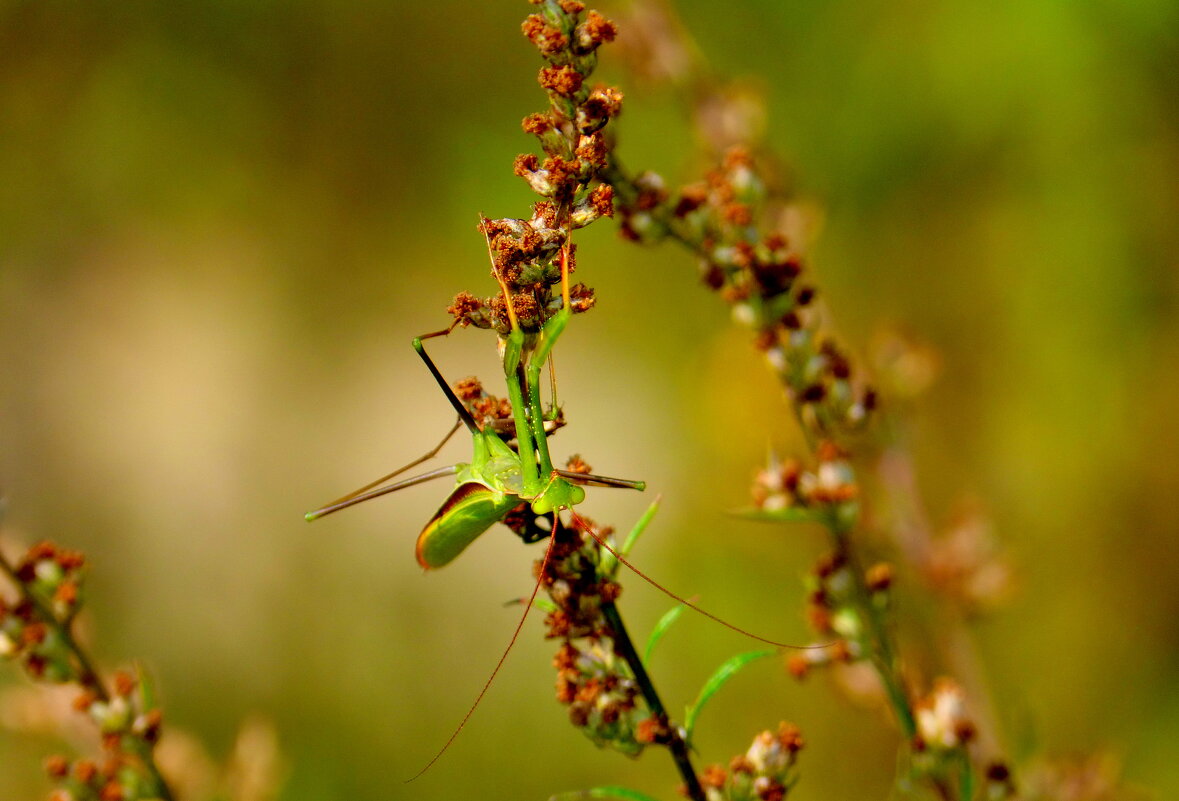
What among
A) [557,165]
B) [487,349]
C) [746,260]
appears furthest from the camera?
[487,349]

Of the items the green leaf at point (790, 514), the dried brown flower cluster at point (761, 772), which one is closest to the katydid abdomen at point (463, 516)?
the green leaf at point (790, 514)

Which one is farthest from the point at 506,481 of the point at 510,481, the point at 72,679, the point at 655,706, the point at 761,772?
the point at 72,679

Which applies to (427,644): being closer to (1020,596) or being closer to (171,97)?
(1020,596)

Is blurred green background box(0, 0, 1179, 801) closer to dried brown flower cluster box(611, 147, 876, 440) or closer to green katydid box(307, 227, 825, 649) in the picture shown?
dried brown flower cluster box(611, 147, 876, 440)

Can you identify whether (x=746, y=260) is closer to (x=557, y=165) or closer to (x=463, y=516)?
(x=557, y=165)

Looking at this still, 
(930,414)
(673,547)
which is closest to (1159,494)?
(930,414)

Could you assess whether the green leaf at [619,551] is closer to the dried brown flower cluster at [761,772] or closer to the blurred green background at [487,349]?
the dried brown flower cluster at [761,772]

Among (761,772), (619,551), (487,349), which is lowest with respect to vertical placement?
(761,772)

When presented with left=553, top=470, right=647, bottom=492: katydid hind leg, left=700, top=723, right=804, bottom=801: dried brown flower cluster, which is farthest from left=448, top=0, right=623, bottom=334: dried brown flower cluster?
left=700, top=723, right=804, bottom=801: dried brown flower cluster

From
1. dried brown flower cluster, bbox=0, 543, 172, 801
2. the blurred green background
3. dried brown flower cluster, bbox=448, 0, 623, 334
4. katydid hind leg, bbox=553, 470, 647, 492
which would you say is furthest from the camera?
the blurred green background
